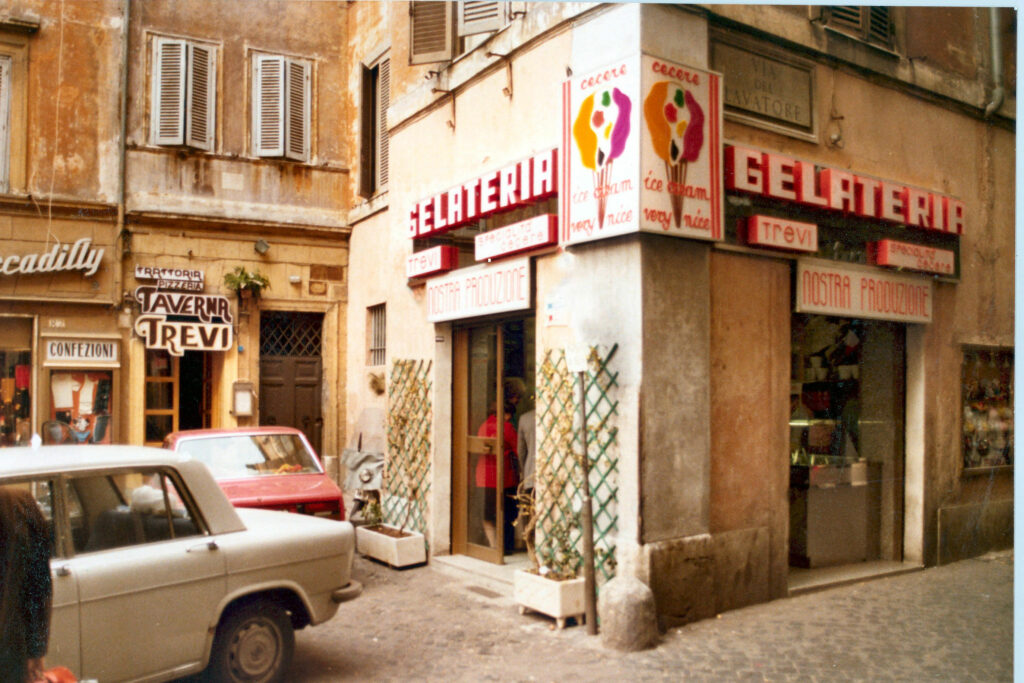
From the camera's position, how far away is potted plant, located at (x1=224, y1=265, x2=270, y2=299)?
336 inches

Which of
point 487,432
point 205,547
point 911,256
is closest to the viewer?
point 205,547

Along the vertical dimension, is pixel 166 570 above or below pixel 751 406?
below

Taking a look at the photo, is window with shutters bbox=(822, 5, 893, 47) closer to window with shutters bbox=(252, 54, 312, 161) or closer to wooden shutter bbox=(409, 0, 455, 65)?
wooden shutter bbox=(409, 0, 455, 65)

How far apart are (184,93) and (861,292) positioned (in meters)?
6.79

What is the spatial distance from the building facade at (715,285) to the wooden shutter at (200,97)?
212 centimetres

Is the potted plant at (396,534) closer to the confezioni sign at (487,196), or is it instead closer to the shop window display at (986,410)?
the confezioni sign at (487,196)

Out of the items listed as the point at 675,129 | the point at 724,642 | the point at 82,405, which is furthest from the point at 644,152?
the point at 82,405

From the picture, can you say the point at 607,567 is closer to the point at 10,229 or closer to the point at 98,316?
the point at 98,316

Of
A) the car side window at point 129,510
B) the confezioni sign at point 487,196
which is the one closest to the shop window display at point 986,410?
the confezioni sign at point 487,196

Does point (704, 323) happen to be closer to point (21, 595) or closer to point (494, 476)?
point (494, 476)

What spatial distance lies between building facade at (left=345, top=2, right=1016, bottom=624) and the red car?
4.88 ft

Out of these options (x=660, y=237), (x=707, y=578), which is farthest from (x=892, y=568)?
(x=660, y=237)

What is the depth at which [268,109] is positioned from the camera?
29.0 ft

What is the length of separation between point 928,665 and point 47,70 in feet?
21.3
